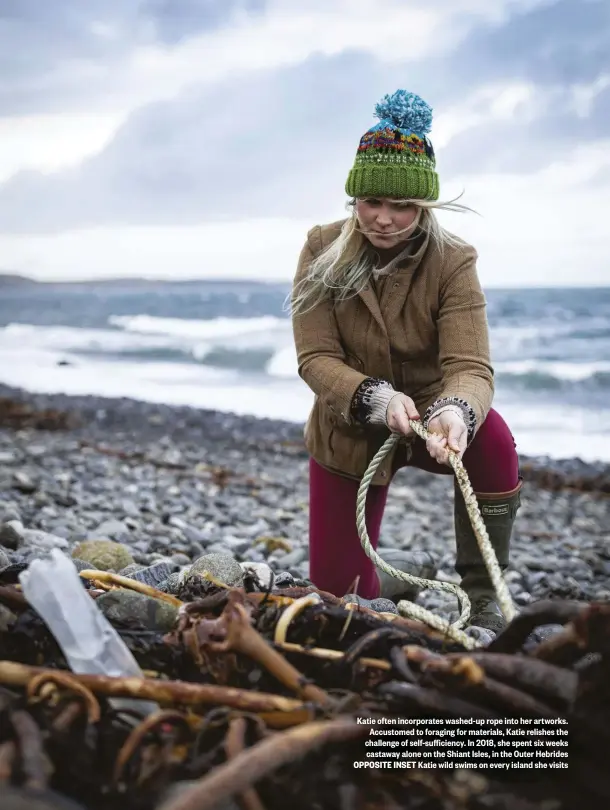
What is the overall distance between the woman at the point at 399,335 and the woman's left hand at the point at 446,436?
0.13 meters

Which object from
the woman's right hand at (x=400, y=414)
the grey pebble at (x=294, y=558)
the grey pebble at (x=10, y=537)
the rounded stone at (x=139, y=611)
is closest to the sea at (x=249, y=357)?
the grey pebble at (x=294, y=558)

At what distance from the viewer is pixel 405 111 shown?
329 cm

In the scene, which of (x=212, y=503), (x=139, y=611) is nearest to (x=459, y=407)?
(x=139, y=611)

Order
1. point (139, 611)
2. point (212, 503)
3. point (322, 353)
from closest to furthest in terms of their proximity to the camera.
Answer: point (139, 611)
point (322, 353)
point (212, 503)

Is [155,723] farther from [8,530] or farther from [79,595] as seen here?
[8,530]

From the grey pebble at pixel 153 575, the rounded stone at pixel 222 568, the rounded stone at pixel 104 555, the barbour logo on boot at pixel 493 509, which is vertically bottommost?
the rounded stone at pixel 104 555

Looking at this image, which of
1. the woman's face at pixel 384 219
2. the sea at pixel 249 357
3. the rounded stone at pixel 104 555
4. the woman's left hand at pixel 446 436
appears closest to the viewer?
the woman's left hand at pixel 446 436

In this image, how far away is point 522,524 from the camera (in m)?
7.05

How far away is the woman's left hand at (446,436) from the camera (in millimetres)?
2711

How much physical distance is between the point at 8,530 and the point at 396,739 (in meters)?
3.11

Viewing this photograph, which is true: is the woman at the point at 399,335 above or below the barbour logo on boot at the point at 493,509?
above

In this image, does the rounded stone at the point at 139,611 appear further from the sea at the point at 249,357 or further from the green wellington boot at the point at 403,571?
the sea at the point at 249,357

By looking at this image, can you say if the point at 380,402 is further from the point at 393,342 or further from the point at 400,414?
the point at 393,342

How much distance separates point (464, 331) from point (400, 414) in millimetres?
513
